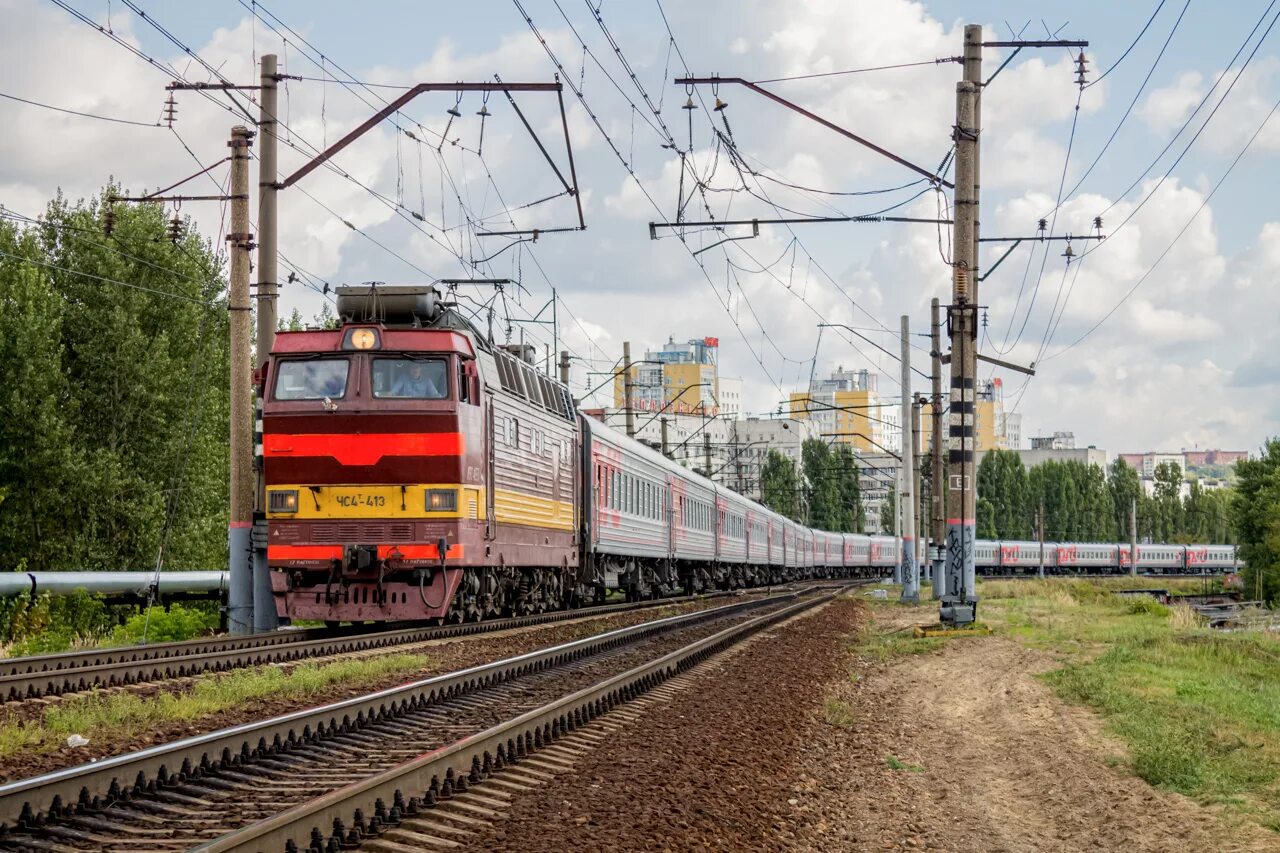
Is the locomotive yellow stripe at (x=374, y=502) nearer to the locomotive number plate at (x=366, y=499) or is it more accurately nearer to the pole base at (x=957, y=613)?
the locomotive number plate at (x=366, y=499)

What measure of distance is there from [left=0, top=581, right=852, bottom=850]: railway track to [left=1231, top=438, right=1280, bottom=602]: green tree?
74.0 meters

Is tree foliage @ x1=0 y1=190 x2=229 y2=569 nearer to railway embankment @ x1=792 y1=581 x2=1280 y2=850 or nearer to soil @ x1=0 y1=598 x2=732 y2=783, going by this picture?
soil @ x1=0 y1=598 x2=732 y2=783

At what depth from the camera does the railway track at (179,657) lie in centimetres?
1184

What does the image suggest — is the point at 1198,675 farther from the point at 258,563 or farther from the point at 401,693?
the point at 258,563

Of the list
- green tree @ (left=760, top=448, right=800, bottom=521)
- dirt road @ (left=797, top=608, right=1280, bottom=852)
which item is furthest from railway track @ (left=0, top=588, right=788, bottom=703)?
green tree @ (left=760, top=448, right=800, bottom=521)

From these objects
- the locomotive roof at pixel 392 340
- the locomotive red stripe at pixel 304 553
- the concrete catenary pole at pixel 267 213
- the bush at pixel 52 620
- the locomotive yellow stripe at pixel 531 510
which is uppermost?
the concrete catenary pole at pixel 267 213

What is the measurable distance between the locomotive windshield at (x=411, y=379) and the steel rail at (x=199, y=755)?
548cm

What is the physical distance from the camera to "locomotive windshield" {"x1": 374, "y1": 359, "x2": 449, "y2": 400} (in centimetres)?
1780

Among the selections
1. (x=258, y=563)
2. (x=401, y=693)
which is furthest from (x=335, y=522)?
(x=401, y=693)

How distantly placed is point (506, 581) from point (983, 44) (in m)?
10.8

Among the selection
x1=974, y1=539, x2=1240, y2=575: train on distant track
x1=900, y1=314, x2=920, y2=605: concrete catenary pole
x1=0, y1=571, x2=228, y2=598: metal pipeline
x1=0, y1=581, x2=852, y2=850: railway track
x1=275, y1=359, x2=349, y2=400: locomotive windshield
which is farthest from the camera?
x1=974, y1=539, x2=1240, y2=575: train on distant track

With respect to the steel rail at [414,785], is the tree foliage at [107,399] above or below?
above

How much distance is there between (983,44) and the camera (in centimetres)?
2073

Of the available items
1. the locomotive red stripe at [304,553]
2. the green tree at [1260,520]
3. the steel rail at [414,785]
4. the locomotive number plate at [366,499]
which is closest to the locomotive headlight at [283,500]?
the locomotive red stripe at [304,553]
